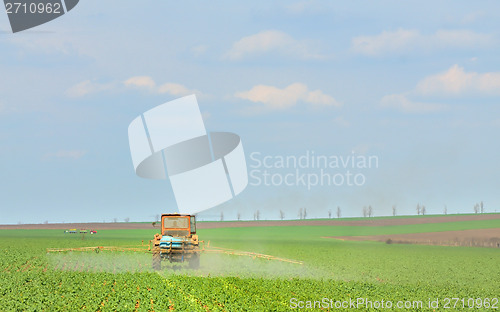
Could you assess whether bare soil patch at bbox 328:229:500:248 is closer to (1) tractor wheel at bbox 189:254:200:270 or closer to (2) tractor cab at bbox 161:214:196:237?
(1) tractor wheel at bbox 189:254:200:270

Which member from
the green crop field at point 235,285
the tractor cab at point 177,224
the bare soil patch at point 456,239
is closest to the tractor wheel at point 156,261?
the green crop field at point 235,285

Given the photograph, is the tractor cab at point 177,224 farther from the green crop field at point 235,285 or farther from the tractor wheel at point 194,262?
the green crop field at point 235,285

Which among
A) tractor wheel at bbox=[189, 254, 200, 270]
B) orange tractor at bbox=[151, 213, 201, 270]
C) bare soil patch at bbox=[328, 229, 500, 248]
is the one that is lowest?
bare soil patch at bbox=[328, 229, 500, 248]

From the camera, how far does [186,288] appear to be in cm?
2577

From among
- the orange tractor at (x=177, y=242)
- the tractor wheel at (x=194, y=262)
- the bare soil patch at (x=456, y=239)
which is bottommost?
the bare soil patch at (x=456, y=239)

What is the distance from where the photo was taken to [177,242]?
3375cm

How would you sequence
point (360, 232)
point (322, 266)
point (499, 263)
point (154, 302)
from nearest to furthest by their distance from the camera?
point (154, 302) < point (322, 266) < point (499, 263) < point (360, 232)

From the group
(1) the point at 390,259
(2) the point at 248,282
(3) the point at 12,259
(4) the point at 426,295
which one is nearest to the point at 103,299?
(2) the point at 248,282

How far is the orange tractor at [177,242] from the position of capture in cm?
3372

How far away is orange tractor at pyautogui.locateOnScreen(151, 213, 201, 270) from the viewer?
33.7m

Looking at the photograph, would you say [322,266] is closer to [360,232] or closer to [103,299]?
[103,299]

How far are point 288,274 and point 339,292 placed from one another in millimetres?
9451

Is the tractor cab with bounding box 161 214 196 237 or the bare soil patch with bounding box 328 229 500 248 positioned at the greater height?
the tractor cab with bounding box 161 214 196 237

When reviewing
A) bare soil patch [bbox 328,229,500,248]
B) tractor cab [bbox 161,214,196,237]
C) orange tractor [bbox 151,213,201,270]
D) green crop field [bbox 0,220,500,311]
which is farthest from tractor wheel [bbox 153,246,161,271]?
bare soil patch [bbox 328,229,500,248]
